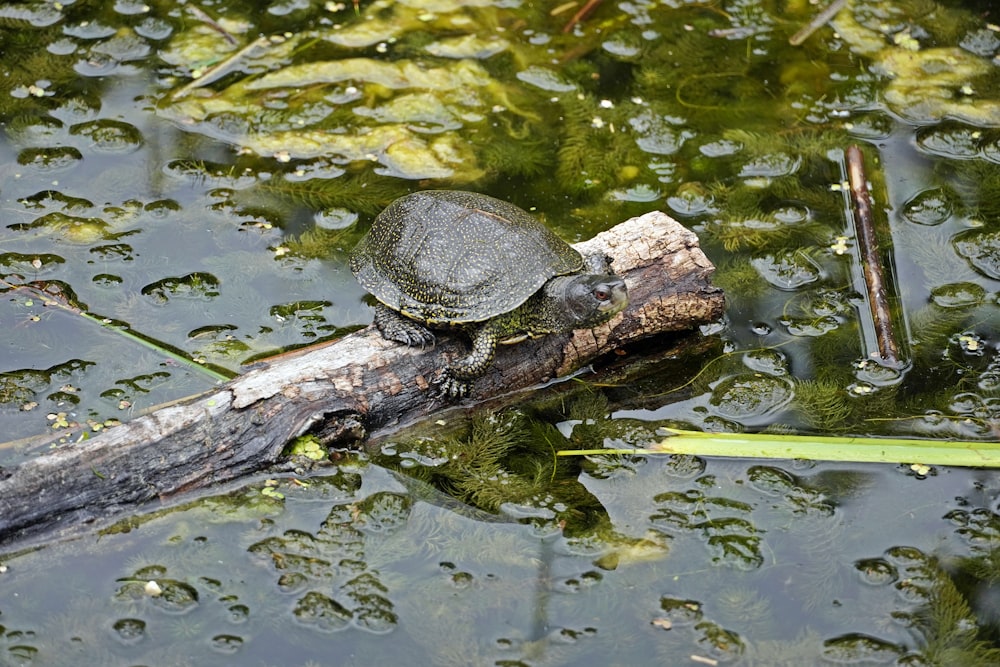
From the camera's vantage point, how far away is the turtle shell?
171 inches

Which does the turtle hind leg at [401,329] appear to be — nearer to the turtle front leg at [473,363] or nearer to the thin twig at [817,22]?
the turtle front leg at [473,363]

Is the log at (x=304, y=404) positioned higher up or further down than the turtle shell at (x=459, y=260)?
further down

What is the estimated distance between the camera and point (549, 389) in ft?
15.4

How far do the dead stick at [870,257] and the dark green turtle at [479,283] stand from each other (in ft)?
4.85

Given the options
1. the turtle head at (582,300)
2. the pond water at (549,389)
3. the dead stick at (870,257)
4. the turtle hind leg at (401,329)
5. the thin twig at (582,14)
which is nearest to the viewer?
the pond water at (549,389)

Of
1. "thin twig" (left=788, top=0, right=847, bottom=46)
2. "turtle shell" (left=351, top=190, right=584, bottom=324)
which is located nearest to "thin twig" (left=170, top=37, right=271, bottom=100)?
"turtle shell" (left=351, top=190, right=584, bottom=324)

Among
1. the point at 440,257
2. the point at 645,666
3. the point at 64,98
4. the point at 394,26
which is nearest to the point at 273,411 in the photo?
the point at 440,257

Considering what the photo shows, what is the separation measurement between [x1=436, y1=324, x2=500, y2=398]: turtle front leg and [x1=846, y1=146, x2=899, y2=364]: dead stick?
1.99 m

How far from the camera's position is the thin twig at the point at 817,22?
6.89 metres

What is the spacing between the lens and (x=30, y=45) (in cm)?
654

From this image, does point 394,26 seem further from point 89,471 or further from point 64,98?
point 89,471

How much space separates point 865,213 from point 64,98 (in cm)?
501

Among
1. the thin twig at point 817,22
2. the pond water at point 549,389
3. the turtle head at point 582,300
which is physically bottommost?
the pond water at point 549,389

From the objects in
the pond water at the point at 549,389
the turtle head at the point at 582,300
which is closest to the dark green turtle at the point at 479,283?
the turtle head at the point at 582,300
